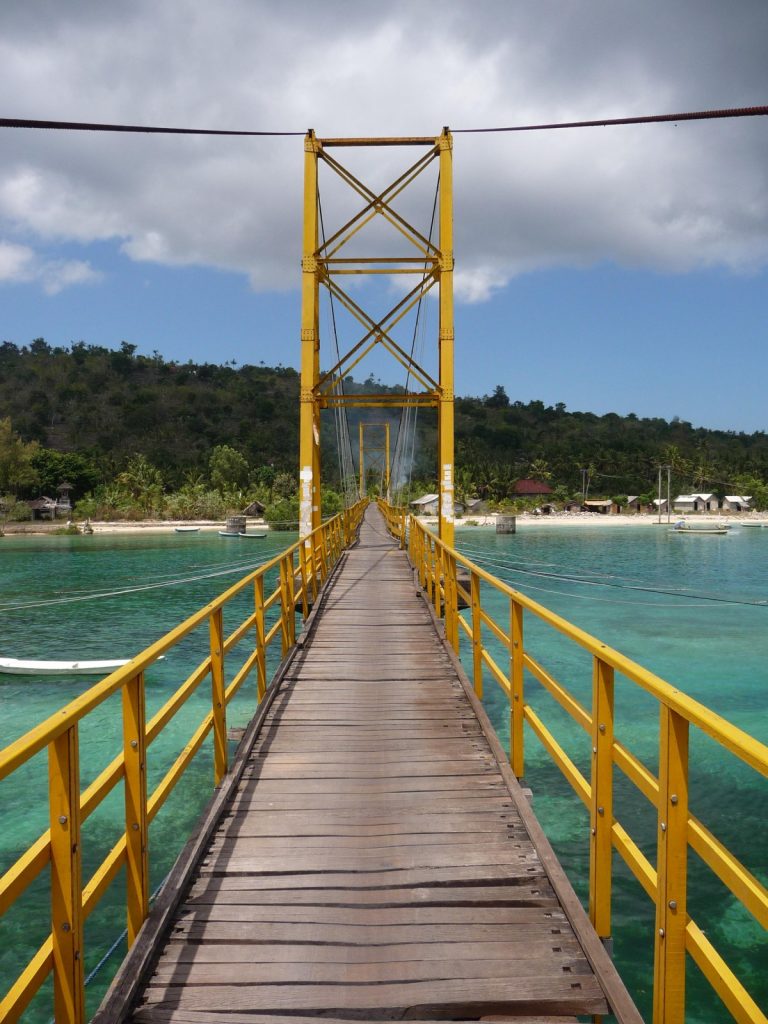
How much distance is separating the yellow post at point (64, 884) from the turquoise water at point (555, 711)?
339cm

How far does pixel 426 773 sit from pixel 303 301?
8.81 meters

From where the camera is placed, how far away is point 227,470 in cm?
7169

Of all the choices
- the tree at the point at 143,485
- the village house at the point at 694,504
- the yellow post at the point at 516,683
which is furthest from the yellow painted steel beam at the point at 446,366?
the village house at the point at 694,504

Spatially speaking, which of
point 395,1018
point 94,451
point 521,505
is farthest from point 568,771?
point 94,451

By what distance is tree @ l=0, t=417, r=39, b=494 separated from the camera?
209ft

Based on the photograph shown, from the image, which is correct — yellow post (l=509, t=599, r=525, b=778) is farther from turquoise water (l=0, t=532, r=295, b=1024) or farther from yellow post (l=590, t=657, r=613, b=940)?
turquoise water (l=0, t=532, r=295, b=1024)

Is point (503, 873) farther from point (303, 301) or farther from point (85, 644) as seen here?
point (85, 644)

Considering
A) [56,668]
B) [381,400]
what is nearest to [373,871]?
[381,400]

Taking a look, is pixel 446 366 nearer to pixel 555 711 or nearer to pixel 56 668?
pixel 555 711

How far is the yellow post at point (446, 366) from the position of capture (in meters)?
11.0

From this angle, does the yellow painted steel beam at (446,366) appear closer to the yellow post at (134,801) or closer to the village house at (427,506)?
the yellow post at (134,801)

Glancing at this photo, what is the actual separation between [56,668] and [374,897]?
11.6m

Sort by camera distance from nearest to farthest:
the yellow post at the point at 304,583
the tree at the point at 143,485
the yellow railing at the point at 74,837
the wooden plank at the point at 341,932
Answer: the yellow railing at the point at 74,837 → the wooden plank at the point at 341,932 → the yellow post at the point at 304,583 → the tree at the point at 143,485

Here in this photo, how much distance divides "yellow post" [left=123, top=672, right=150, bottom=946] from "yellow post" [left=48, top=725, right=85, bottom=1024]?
55 centimetres
